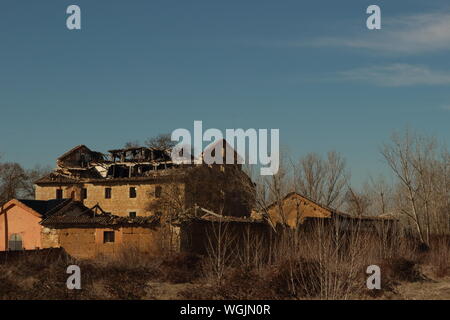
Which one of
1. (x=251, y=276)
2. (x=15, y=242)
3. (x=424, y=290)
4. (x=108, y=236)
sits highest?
(x=251, y=276)

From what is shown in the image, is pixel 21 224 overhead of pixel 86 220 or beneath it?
beneath

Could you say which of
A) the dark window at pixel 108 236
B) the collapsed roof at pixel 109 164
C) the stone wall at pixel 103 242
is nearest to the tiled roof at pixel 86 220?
the stone wall at pixel 103 242

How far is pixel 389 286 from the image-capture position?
1755 centimetres

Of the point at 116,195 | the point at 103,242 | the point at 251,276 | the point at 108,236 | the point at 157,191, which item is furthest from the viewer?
the point at 116,195

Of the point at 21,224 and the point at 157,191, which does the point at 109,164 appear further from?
the point at 21,224

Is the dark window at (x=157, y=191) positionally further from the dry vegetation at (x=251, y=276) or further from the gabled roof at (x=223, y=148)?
the dry vegetation at (x=251, y=276)

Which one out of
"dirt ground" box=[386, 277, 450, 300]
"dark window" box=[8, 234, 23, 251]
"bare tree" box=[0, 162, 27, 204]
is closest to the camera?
"dirt ground" box=[386, 277, 450, 300]

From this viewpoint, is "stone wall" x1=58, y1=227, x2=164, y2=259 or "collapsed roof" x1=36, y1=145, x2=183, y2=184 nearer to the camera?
"stone wall" x1=58, y1=227, x2=164, y2=259

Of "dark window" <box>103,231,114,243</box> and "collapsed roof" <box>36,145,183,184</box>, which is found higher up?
"collapsed roof" <box>36,145,183,184</box>

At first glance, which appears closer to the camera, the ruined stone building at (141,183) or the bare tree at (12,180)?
the ruined stone building at (141,183)

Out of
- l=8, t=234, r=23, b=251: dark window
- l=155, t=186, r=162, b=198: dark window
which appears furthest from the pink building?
l=155, t=186, r=162, b=198: dark window

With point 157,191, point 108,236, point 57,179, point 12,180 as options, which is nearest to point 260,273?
point 108,236

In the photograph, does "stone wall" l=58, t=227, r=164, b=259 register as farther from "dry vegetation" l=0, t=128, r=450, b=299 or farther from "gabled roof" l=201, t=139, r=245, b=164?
"gabled roof" l=201, t=139, r=245, b=164
